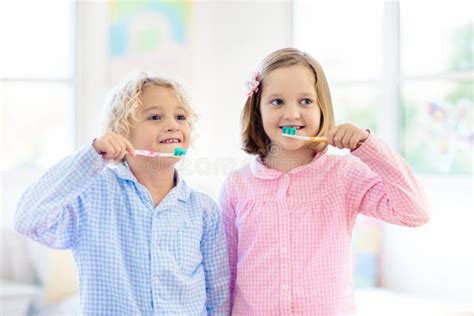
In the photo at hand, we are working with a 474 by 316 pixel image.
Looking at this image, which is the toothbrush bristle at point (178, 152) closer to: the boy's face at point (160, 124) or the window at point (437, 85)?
the boy's face at point (160, 124)

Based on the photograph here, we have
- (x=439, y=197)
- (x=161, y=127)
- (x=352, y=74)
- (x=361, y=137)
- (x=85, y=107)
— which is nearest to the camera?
(x=361, y=137)

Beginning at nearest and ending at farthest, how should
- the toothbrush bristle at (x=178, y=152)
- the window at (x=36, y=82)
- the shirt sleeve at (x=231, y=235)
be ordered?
the toothbrush bristle at (x=178, y=152)
the shirt sleeve at (x=231, y=235)
the window at (x=36, y=82)

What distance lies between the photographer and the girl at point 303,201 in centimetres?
117

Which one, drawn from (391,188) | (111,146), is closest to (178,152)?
(111,146)

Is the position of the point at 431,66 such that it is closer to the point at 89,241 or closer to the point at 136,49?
the point at 136,49

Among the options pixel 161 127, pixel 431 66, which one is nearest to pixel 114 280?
pixel 161 127

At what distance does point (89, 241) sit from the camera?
119 centimetres

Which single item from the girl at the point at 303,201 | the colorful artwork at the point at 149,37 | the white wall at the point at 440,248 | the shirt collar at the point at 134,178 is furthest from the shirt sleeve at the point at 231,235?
the colorful artwork at the point at 149,37

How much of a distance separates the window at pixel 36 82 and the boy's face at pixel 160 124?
5.03ft

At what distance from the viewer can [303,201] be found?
4.14 feet

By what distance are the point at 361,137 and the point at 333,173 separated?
5.6 inches

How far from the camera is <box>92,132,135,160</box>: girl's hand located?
1.09 meters

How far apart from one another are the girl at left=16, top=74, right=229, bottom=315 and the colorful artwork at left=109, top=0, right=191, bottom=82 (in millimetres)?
1471

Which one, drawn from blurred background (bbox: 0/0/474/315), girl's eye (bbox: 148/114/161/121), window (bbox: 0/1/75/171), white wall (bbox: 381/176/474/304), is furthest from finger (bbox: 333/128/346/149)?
window (bbox: 0/1/75/171)
